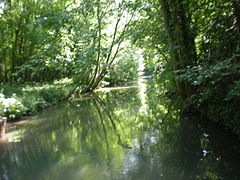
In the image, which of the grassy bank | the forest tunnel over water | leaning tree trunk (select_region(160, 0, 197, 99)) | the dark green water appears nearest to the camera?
the dark green water

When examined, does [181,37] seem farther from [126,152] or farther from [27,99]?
[27,99]

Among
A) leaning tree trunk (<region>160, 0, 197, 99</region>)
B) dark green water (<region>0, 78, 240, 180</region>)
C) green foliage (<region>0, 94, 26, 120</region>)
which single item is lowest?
dark green water (<region>0, 78, 240, 180</region>)

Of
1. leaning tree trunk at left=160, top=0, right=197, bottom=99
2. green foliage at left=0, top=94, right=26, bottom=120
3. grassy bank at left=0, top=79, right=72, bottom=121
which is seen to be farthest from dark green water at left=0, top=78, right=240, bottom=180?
grassy bank at left=0, top=79, right=72, bottom=121

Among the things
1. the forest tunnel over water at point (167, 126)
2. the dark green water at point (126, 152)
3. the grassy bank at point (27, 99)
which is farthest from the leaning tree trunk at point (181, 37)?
the grassy bank at point (27, 99)

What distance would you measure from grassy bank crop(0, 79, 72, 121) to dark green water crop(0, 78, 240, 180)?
6.67ft

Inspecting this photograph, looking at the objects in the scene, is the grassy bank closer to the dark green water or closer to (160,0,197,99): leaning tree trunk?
the dark green water

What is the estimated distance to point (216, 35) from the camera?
14.3ft

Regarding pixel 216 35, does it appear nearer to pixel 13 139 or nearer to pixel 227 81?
pixel 227 81

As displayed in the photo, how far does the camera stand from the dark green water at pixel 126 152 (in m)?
3.21

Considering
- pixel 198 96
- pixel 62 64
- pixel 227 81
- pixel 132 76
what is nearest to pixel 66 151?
pixel 198 96

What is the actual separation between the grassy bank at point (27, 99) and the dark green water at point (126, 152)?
203 centimetres

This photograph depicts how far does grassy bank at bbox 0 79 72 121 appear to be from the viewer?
8038mm

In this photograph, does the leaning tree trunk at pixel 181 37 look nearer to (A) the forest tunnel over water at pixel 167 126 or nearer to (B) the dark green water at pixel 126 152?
(A) the forest tunnel over water at pixel 167 126

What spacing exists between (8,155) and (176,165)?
12.0 feet
